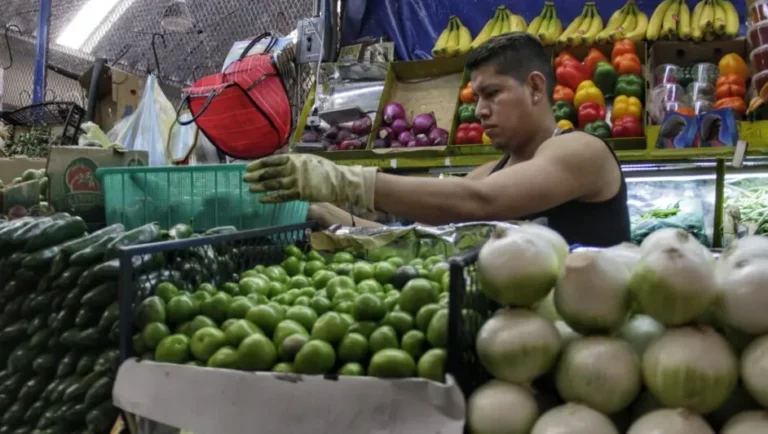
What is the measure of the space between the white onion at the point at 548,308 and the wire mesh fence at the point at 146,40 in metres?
4.40

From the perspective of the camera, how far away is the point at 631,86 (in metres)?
4.12

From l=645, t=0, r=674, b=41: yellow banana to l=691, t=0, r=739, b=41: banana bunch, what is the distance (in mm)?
199

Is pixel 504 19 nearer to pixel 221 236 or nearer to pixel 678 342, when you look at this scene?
pixel 221 236

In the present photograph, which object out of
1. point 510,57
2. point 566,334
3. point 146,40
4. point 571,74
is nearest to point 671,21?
point 571,74

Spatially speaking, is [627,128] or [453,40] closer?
[627,128]

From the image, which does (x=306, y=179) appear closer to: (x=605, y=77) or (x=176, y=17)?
(x=605, y=77)

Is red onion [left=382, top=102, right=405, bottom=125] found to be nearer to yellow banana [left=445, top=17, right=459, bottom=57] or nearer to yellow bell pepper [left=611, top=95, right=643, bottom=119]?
yellow banana [left=445, top=17, right=459, bottom=57]

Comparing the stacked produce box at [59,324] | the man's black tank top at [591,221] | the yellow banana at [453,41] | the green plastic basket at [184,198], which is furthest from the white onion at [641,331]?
the yellow banana at [453,41]

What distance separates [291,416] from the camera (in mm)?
1207

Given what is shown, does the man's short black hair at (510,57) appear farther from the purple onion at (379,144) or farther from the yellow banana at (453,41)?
the yellow banana at (453,41)

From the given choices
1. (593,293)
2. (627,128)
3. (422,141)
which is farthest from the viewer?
(422,141)

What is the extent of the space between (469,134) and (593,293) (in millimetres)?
3266

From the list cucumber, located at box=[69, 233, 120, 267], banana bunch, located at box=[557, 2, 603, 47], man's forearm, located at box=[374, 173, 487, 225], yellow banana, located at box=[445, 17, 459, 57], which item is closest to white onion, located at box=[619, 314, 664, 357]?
man's forearm, located at box=[374, 173, 487, 225]

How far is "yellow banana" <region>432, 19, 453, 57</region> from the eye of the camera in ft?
15.7
